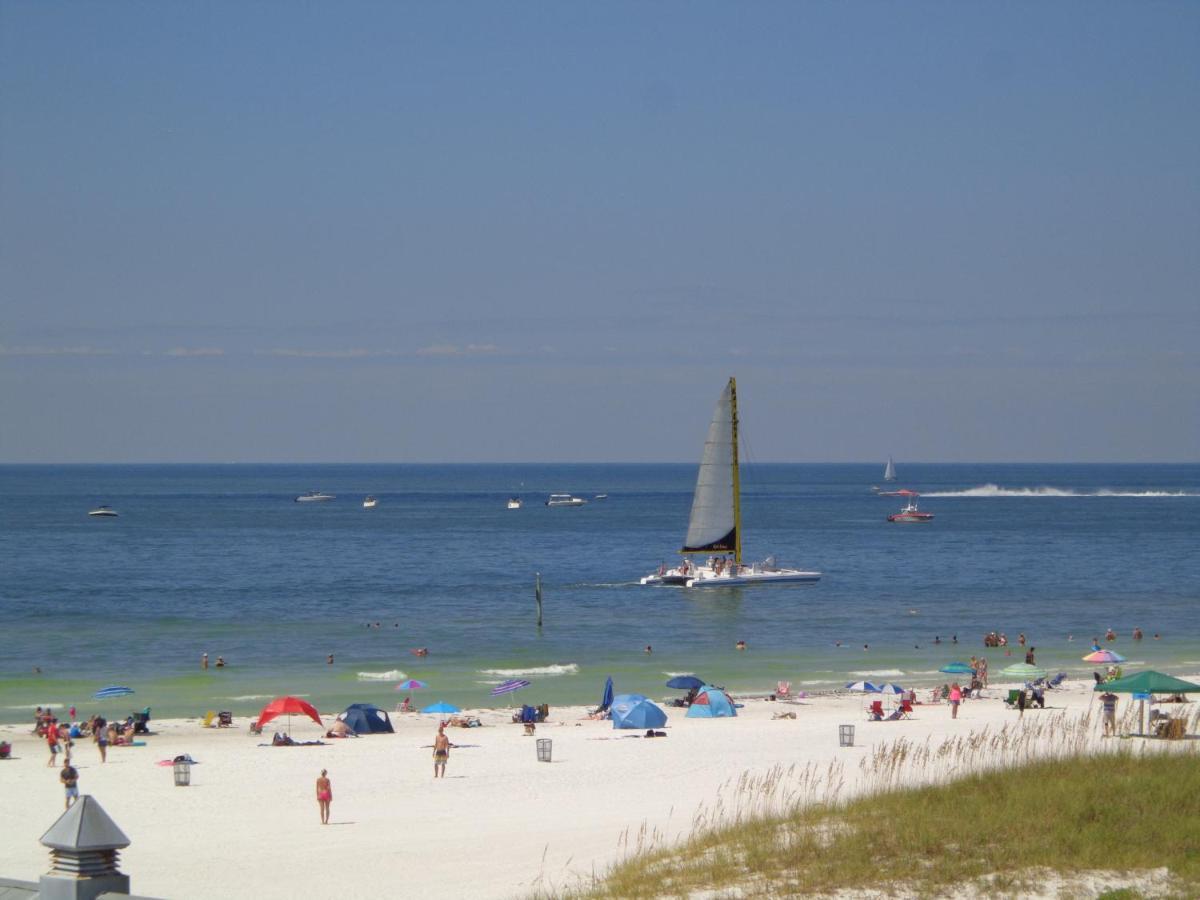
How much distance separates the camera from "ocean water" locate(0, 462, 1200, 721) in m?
53.2

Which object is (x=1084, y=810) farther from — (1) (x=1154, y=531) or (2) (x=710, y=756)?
(1) (x=1154, y=531)

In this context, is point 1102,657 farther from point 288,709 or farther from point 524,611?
point 524,611

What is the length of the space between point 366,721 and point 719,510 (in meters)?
49.8

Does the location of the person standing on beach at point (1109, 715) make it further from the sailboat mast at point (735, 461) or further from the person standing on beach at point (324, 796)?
the sailboat mast at point (735, 461)

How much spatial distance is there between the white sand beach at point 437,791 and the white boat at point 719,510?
4189 centimetres

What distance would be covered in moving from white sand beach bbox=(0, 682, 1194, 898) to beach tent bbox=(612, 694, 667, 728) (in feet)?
1.86

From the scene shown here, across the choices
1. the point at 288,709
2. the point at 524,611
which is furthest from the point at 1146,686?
the point at 524,611

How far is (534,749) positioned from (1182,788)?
19467 millimetres

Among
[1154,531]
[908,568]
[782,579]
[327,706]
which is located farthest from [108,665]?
[1154,531]

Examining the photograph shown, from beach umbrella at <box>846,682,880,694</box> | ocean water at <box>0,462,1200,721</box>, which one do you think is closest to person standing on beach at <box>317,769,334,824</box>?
ocean water at <box>0,462,1200,721</box>

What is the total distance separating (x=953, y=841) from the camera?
17531 millimetres

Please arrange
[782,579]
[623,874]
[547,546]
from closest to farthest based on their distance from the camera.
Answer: [623,874] < [782,579] < [547,546]

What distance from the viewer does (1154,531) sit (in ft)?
470

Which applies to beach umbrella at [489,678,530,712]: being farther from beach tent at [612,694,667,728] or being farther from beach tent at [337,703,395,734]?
beach tent at [612,694,667,728]
